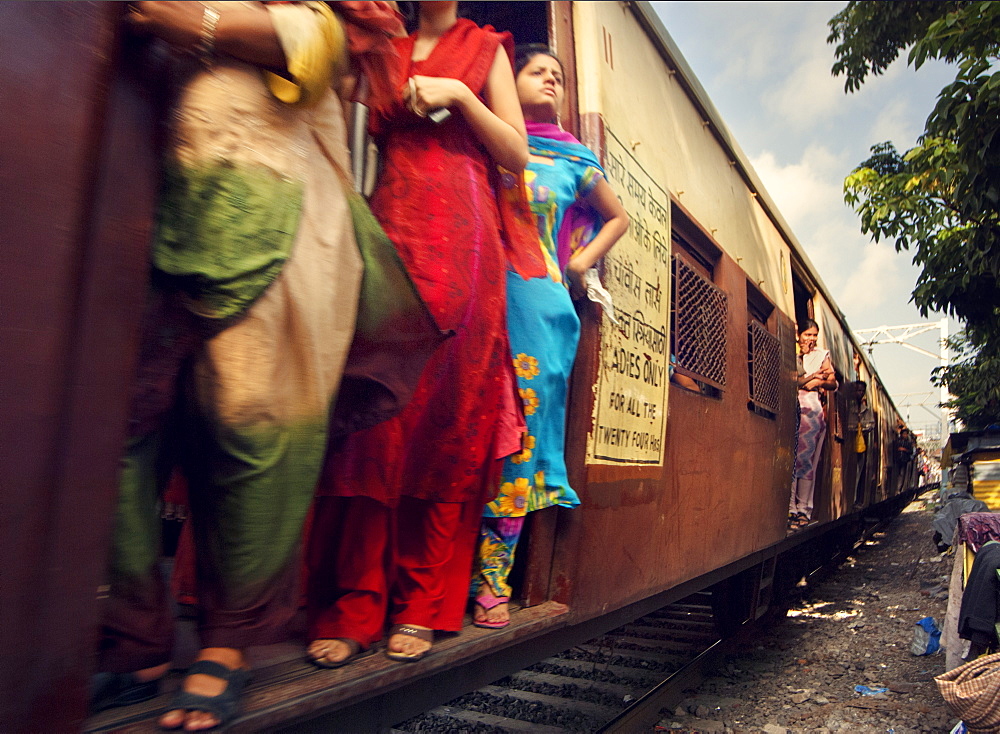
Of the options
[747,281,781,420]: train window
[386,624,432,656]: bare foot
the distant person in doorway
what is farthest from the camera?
the distant person in doorway

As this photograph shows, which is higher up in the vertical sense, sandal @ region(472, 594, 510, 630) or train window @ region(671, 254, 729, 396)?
train window @ region(671, 254, 729, 396)

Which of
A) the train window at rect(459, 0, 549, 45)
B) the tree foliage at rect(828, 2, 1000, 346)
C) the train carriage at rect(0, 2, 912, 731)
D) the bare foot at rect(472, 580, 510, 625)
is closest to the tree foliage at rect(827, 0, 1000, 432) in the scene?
the tree foliage at rect(828, 2, 1000, 346)

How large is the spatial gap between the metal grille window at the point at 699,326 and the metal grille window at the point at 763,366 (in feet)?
2.39

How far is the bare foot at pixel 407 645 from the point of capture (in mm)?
1373

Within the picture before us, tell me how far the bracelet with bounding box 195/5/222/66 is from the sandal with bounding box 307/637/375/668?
1.06 meters

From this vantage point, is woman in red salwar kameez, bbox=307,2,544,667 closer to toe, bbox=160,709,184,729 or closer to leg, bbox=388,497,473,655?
leg, bbox=388,497,473,655

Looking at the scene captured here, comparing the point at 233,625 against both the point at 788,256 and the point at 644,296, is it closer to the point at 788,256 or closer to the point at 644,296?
the point at 644,296

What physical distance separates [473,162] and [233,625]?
111 cm

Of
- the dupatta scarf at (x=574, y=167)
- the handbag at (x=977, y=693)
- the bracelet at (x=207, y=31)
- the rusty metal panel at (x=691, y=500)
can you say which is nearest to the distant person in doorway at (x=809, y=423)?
the rusty metal panel at (x=691, y=500)

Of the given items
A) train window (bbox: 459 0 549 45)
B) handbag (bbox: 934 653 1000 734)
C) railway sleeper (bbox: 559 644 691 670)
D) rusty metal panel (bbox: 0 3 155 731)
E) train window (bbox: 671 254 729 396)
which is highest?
train window (bbox: 459 0 549 45)

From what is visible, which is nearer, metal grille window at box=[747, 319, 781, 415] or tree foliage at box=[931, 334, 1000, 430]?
metal grille window at box=[747, 319, 781, 415]

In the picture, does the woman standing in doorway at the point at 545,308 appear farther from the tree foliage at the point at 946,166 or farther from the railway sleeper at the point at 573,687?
the tree foliage at the point at 946,166

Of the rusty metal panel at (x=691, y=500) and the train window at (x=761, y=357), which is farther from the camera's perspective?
the train window at (x=761, y=357)

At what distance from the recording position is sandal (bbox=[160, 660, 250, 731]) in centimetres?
98
